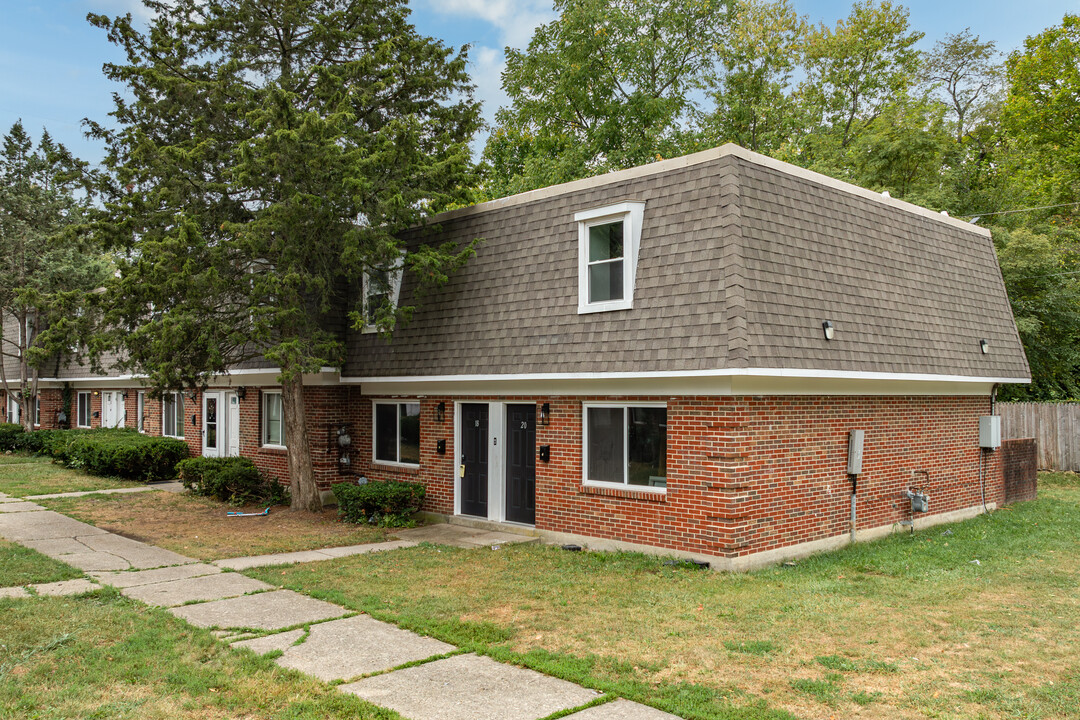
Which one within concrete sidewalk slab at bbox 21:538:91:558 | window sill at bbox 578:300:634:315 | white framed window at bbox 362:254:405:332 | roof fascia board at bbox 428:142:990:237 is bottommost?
concrete sidewalk slab at bbox 21:538:91:558

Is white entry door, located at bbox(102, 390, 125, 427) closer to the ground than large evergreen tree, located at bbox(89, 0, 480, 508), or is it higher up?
closer to the ground

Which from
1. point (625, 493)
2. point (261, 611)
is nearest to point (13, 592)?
point (261, 611)

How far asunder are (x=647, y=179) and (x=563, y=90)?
1704 centimetres

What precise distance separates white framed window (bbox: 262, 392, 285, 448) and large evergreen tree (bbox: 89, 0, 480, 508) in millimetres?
A: 2994

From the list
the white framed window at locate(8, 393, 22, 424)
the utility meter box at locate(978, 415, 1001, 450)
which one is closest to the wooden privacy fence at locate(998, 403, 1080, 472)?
the utility meter box at locate(978, 415, 1001, 450)

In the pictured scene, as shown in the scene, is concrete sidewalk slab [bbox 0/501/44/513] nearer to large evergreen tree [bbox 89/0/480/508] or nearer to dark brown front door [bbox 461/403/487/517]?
large evergreen tree [bbox 89/0/480/508]

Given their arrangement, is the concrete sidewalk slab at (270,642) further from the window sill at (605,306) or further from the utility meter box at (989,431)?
the utility meter box at (989,431)

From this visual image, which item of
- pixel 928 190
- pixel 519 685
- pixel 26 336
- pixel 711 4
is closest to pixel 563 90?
pixel 711 4

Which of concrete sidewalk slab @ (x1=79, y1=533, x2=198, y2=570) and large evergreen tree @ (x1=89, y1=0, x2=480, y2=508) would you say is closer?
concrete sidewalk slab @ (x1=79, y1=533, x2=198, y2=570)

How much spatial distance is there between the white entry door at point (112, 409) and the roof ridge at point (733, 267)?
23971mm

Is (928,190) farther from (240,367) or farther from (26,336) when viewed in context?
(26,336)

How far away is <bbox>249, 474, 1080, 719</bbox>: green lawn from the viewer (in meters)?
5.86

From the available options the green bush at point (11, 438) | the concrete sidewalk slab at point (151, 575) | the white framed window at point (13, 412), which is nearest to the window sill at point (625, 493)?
the concrete sidewalk slab at point (151, 575)

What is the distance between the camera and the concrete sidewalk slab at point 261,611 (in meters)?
7.56
